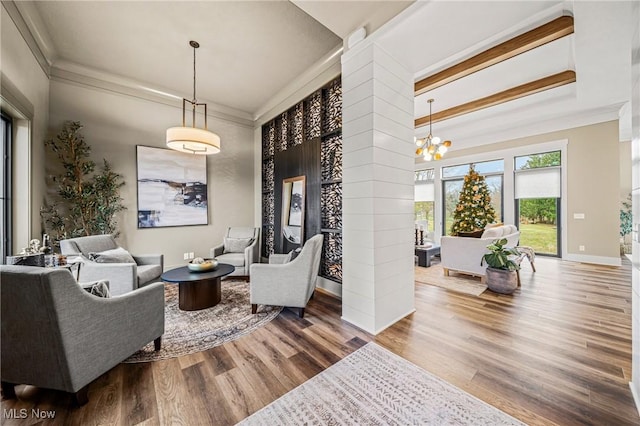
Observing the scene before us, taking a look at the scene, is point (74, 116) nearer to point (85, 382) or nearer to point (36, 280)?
point (36, 280)

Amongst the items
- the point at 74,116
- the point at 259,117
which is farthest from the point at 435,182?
the point at 74,116

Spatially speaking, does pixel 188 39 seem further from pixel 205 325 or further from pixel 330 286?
pixel 330 286

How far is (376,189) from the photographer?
2.34m

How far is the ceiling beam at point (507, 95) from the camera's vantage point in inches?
152

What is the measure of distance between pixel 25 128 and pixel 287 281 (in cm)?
356

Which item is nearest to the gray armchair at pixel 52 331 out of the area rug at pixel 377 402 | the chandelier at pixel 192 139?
the area rug at pixel 377 402

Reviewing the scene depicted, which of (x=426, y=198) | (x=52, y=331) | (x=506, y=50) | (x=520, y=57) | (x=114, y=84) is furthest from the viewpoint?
(x=426, y=198)

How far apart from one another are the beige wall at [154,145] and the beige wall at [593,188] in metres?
7.08

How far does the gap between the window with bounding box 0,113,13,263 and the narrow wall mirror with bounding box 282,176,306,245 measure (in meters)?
3.28

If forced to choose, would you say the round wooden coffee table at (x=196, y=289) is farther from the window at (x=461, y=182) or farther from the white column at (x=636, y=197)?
the window at (x=461, y=182)

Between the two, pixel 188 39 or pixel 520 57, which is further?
pixel 520 57

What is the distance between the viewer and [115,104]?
3959 mm

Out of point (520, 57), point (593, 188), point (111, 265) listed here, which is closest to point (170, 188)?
point (111, 265)

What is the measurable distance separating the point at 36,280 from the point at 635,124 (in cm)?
355
